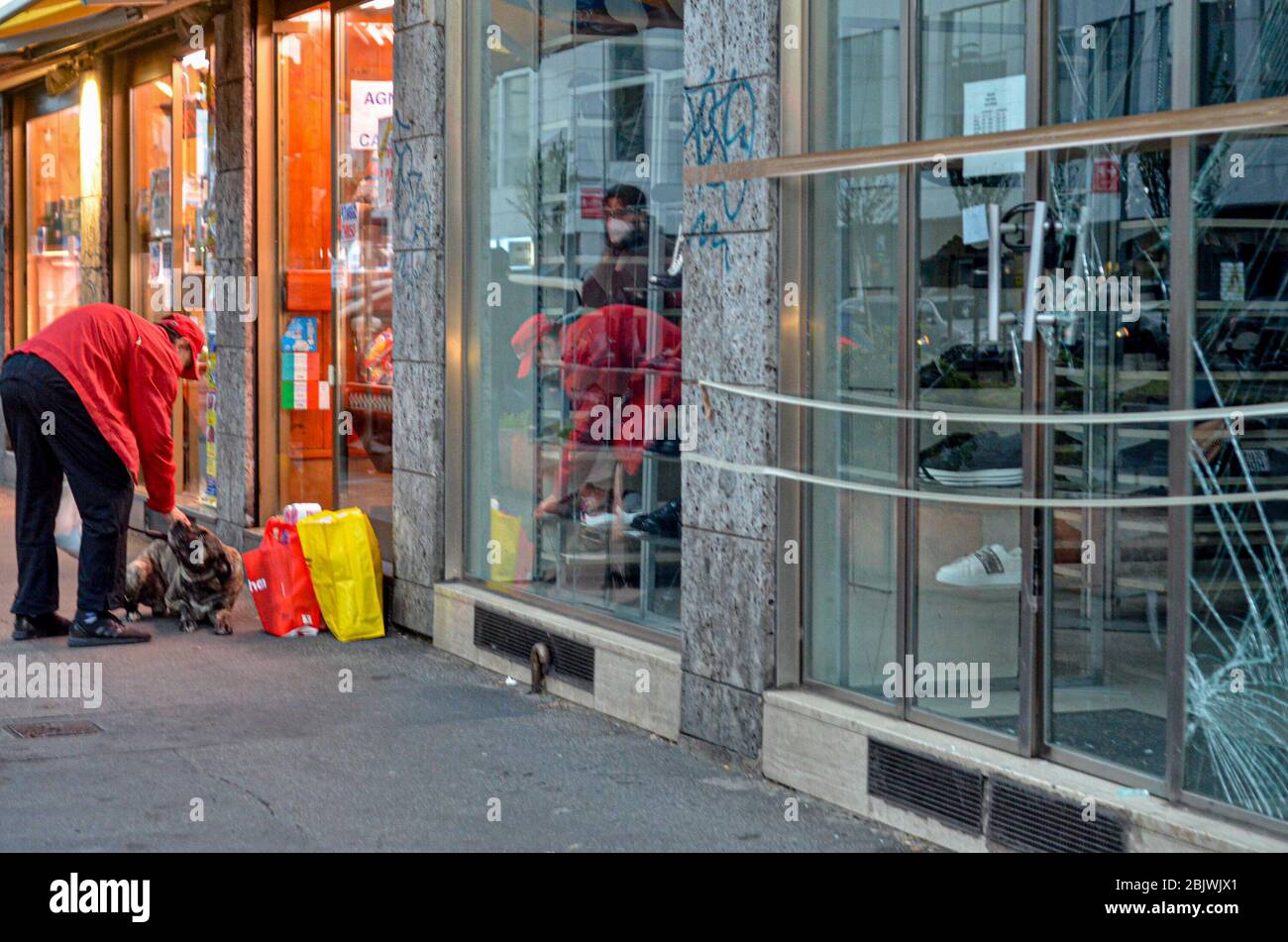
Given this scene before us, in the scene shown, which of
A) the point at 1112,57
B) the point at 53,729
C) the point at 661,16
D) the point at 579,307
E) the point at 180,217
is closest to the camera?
the point at 1112,57

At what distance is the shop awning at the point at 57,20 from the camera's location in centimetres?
1071

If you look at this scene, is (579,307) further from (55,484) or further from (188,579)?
(55,484)

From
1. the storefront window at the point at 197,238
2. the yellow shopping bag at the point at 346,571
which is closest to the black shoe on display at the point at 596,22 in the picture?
the yellow shopping bag at the point at 346,571

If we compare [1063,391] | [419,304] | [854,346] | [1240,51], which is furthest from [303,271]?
[1240,51]

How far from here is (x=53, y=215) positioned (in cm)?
1588

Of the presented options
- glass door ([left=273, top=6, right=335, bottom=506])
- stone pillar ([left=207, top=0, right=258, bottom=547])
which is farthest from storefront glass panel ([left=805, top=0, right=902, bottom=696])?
stone pillar ([left=207, top=0, right=258, bottom=547])

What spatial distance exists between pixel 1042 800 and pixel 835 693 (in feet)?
3.78

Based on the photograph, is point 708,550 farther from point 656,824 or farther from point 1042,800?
point 1042,800

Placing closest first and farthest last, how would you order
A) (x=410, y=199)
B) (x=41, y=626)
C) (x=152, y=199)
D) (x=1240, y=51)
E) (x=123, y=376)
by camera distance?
(x=1240, y=51), (x=123, y=376), (x=410, y=199), (x=41, y=626), (x=152, y=199)

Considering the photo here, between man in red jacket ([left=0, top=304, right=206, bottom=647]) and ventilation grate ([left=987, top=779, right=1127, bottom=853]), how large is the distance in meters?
4.72

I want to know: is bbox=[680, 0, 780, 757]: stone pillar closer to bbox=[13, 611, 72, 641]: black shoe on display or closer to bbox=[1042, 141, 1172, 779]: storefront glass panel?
bbox=[1042, 141, 1172, 779]: storefront glass panel

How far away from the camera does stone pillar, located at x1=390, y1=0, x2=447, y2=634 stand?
8367 millimetres

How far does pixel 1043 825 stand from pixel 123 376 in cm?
525
